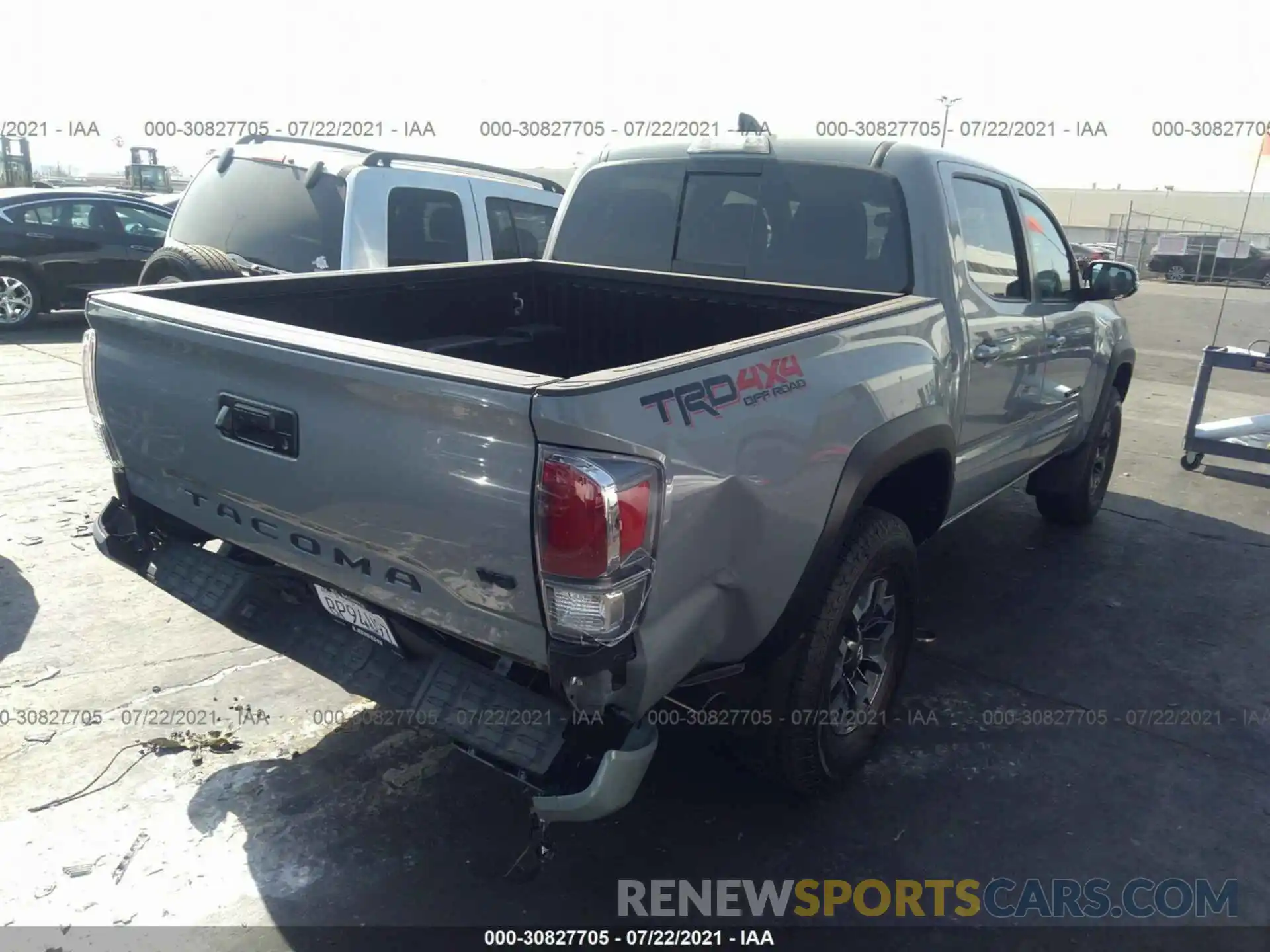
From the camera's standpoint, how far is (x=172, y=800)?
294cm

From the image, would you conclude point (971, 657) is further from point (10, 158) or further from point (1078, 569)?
point (10, 158)

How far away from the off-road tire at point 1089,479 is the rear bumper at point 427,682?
4205mm

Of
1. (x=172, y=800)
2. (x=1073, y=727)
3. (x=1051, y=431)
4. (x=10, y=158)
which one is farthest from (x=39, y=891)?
(x=10, y=158)

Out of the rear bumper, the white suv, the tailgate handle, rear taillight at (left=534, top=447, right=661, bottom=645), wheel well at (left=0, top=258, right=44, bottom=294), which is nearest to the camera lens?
rear taillight at (left=534, top=447, right=661, bottom=645)

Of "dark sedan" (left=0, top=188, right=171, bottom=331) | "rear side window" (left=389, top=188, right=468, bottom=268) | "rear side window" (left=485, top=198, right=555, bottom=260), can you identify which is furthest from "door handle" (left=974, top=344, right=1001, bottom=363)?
"dark sedan" (left=0, top=188, right=171, bottom=331)

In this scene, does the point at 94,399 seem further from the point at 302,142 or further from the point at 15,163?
the point at 15,163

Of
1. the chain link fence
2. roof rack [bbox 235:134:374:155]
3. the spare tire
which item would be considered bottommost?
the chain link fence

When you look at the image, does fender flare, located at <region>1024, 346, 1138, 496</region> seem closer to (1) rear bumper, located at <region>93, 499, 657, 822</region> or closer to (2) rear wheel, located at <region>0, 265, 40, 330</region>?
(1) rear bumper, located at <region>93, 499, 657, 822</region>

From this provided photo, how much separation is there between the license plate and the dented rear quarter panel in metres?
0.69

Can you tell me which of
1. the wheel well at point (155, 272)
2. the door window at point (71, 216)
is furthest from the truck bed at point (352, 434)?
the door window at point (71, 216)

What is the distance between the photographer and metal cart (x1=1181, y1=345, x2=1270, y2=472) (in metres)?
6.89

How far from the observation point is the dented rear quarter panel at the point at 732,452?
6.67 ft

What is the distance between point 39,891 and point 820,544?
2.31 metres

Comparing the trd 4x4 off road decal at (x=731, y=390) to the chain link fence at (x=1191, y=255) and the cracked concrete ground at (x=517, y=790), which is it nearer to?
the cracked concrete ground at (x=517, y=790)
